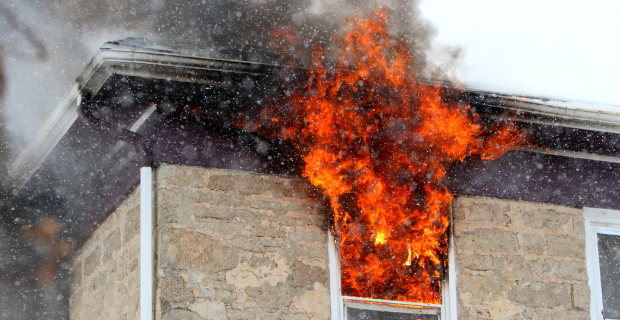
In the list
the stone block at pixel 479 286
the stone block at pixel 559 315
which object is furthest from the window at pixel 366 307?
the stone block at pixel 559 315

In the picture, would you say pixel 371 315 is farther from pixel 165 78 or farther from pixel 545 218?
pixel 165 78

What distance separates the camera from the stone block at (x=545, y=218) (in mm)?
5129

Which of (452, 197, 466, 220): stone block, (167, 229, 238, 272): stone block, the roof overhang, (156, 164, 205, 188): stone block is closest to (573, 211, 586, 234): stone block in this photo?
the roof overhang

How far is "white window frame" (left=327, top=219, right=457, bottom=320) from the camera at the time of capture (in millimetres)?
4543

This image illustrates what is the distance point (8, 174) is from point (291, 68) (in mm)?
3109

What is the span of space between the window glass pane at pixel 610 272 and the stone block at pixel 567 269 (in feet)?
1.01

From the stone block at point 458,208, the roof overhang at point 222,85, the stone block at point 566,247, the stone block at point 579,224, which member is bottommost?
the stone block at point 566,247

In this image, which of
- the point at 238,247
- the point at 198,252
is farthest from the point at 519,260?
the point at 198,252

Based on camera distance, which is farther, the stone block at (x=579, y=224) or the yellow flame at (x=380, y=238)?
the stone block at (x=579, y=224)

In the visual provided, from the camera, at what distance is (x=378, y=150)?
4.77 metres

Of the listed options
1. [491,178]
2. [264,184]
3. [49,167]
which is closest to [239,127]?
[264,184]

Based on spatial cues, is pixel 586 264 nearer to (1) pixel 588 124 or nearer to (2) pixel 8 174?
(1) pixel 588 124

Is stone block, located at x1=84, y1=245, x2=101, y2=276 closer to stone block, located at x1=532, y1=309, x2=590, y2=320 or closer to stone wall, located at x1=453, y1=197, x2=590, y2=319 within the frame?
stone wall, located at x1=453, y1=197, x2=590, y2=319

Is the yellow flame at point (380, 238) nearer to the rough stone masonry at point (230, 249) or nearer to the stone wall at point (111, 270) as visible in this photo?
the rough stone masonry at point (230, 249)
